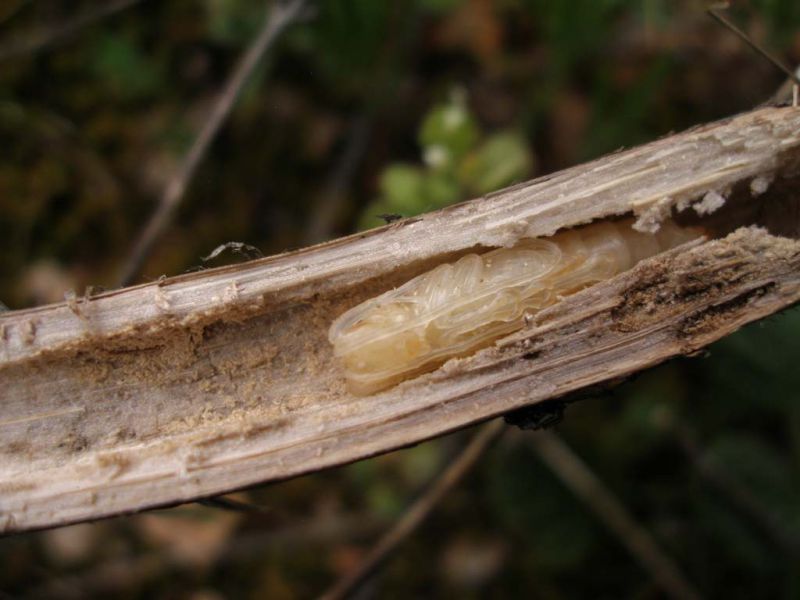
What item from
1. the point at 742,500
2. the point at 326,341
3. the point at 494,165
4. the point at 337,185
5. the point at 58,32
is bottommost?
the point at 742,500

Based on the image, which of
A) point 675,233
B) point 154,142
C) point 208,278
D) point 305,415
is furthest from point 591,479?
point 154,142

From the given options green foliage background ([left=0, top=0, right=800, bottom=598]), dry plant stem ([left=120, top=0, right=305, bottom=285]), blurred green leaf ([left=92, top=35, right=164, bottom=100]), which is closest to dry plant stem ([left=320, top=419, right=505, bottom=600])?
green foliage background ([left=0, top=0, right=800, bottom=598])

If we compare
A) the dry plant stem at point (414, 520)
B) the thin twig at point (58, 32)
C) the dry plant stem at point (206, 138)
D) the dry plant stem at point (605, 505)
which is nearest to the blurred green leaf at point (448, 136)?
the dry plant stem at point (206, 138)

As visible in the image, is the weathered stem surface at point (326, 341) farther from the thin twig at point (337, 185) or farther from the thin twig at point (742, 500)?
the thin twig at point (337, 185)

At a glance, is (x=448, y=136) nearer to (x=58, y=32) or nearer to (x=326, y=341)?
(x=326, y=341)

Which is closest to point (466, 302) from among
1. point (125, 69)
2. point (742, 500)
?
point (742, 500)
